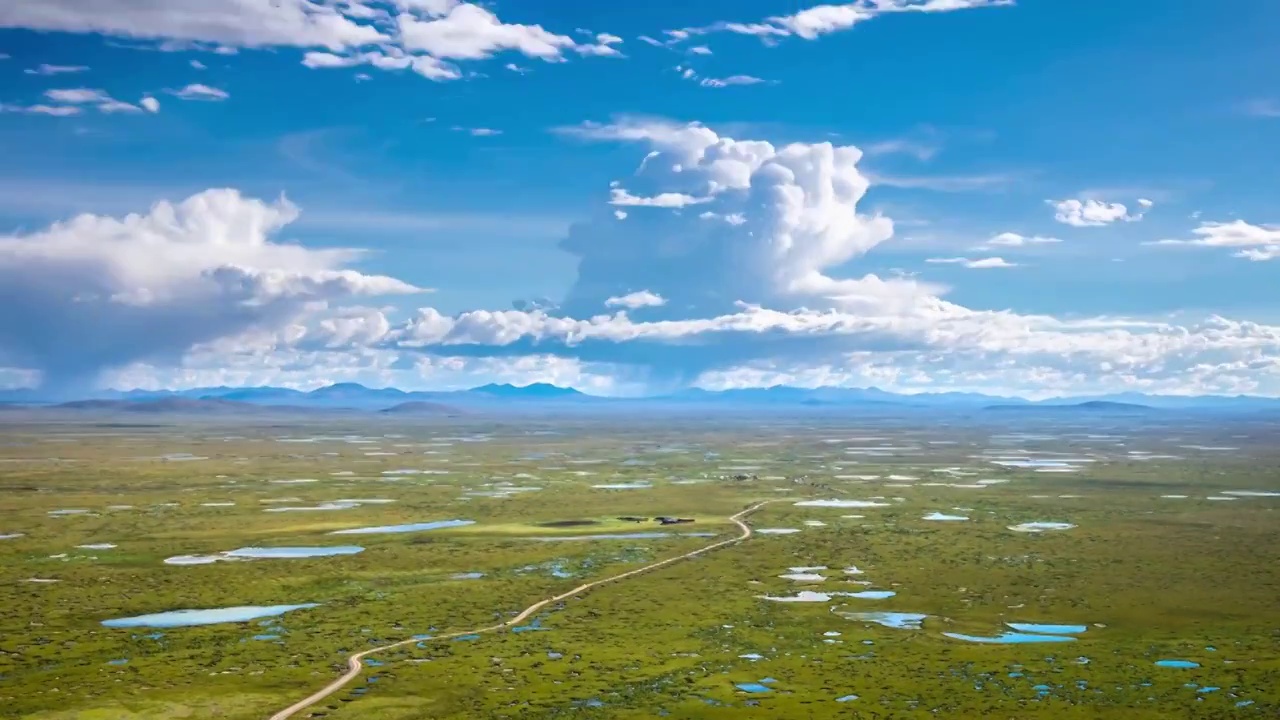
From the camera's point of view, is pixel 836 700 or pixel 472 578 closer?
pixel 836 700

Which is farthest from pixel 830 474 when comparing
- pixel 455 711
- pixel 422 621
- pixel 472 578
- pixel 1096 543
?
pixel 455 711

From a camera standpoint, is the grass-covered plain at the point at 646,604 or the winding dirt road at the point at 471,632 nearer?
the winding dirt road at the point at 471,632

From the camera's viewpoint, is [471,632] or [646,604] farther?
[646,604]

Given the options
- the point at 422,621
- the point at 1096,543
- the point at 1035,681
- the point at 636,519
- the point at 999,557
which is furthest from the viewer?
the point at 636,519

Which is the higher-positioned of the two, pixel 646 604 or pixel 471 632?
pixel 646 604

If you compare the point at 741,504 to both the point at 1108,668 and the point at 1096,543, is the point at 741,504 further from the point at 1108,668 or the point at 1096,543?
the point at 1108,668

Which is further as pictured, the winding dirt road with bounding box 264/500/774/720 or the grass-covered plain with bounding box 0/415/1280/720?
the grass-covered plain with bounding box 0/415/1280/720

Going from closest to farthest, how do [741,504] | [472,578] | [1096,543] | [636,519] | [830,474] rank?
1. [472,578]
2. [1096,543]
3. [636,519]
4. [741,504]
5. [830,474]
